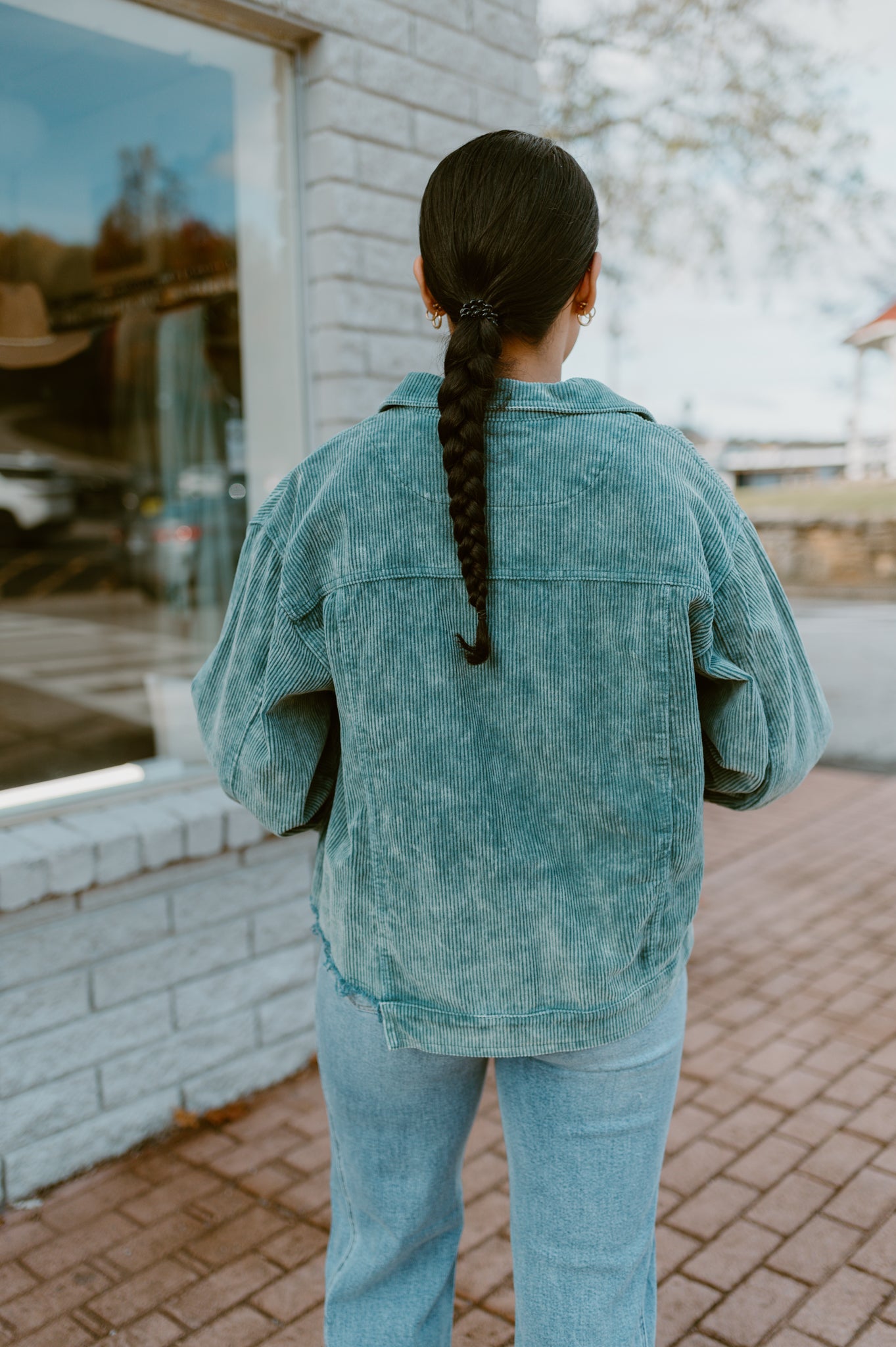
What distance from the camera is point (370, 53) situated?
281cm

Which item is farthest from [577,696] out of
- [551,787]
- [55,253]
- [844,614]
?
[844,614]

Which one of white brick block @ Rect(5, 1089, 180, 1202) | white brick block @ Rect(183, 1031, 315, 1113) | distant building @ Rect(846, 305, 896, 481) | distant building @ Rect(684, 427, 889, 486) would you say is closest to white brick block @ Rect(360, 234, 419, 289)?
white brick block @ Rect(183, 1031, 315, 1113)

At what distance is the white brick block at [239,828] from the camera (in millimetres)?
2756

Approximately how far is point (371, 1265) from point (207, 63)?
2798 millimetres

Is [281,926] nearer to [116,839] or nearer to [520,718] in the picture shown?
[116,839]

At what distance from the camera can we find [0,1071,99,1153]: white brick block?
241cm

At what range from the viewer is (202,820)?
269cm

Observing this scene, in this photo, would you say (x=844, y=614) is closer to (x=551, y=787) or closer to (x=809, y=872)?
(x=809, y=872)

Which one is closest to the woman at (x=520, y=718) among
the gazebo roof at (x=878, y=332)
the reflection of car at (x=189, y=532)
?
the reflection of car at (x=189, y=532)

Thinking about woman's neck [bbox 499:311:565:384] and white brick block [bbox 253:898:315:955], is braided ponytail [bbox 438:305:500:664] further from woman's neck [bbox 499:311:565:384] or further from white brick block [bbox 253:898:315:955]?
white brick block [bbox 253:898:315:955]

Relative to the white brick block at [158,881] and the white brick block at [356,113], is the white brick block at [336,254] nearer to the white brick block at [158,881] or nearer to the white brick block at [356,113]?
the white brick block at [356,113]

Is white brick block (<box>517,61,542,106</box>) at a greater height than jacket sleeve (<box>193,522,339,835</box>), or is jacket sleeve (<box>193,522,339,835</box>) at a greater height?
white brick block (<box>517,61,542,106</box>)

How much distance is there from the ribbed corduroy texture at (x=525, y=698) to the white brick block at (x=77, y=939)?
145 cm

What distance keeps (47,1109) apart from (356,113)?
8.40ft
